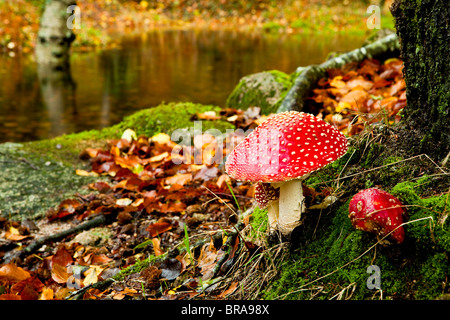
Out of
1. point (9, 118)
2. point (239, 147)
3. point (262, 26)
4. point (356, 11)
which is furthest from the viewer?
point (356, 11)

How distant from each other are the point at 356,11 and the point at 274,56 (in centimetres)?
1167

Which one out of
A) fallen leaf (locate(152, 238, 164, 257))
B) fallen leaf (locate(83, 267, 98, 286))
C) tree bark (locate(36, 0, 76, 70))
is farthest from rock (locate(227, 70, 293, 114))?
tree bark (locate(36, 0, 76, 70))

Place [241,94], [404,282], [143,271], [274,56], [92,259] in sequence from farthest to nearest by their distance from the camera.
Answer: [274,56] → [241,94] → [92,259] → [143,271] → [404,282]

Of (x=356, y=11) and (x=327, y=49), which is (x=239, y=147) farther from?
(x=356, y=11)

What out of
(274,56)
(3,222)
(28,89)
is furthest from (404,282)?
(274,56)

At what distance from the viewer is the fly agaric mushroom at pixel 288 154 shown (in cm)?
172

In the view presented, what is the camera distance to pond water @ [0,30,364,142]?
802 cm

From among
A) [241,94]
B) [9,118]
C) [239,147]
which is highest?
[239,147]

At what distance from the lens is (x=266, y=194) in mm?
2039

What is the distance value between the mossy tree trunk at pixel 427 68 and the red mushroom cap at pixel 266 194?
0.79 meters

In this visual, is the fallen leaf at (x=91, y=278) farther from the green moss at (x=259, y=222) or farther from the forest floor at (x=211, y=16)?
the forest floor at (x=211, y=16)

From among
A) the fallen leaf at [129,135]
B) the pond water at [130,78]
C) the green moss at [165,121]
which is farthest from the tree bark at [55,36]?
the fallen leaf at [129,135]

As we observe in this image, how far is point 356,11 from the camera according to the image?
2152cm

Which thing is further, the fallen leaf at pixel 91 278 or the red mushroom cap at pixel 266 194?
the fallen leaf at pixel 91 278
